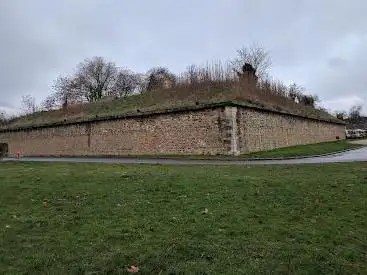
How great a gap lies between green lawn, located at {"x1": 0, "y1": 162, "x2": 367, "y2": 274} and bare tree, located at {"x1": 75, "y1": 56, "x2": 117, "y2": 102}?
59.1 metres

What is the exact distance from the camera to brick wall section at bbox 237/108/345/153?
1067 inches

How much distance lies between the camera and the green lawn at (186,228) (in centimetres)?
509

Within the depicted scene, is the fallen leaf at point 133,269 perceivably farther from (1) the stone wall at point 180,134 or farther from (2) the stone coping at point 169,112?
(2) the stone coping at point 169,112

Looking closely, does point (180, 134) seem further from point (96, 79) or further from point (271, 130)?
point (96, 79)

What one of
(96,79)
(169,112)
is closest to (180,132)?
(169,112)

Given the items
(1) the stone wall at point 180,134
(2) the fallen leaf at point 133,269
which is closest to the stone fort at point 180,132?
(1) the stone wall at point 180,134

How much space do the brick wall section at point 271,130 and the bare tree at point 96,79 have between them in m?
38.1

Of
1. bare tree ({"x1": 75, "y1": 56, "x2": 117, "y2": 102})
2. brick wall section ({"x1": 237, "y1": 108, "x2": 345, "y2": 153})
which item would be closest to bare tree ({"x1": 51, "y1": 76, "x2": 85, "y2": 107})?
bare tree ({"x1": 75, "y1": 56, "x2": 117, "y2": 102})

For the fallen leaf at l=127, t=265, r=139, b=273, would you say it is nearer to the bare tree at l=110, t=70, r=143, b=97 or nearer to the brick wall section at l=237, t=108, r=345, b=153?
the brick wall section at l=237, t=108, r=345, b=153

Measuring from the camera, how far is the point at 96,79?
70.4m

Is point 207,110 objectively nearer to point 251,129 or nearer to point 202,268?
point 251,129

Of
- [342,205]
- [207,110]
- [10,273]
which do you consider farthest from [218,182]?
[207,110]

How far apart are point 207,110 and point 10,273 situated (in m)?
22.6

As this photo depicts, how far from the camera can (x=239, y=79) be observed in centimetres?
3145
